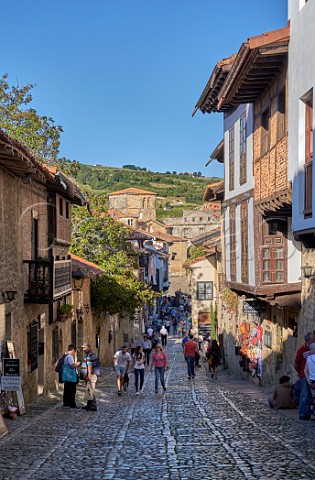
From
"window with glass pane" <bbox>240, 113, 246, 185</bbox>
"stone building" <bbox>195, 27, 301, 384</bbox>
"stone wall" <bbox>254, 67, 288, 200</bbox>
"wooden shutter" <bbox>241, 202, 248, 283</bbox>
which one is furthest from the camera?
"window with glass pane" <bbox>240, 113, 246, 185</bbox>

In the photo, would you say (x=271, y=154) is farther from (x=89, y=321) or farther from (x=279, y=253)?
(x=89, y=321)

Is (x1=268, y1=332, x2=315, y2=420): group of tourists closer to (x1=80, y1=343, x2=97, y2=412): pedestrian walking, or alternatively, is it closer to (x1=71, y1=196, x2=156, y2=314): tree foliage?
(x1=80, y1=343, x2=97, y2=412): pedestrian walking

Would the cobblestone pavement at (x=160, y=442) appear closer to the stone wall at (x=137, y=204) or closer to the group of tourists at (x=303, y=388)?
the group of tourists at (x=303, y=388)

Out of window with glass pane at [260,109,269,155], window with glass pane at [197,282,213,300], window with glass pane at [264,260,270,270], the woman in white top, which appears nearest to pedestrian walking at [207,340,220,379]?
window with glass pane at [264,260,270,270]

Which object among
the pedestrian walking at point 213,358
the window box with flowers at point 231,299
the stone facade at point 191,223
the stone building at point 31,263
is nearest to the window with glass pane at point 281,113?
the stone building at point 31,263

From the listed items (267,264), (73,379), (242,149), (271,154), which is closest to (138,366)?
(73,379)

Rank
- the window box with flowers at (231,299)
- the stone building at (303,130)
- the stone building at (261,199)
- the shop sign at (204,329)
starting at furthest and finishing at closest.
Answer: the shop sign at (204,329) → the window box with flowers at (231,299) → the stone building at (261,199) → the stone building at (303,130)

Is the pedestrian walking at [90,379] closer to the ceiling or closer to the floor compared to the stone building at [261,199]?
closer to the floor

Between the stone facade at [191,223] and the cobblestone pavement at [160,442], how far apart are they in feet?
478

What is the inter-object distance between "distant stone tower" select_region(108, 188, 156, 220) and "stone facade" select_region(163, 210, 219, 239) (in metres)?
4.49

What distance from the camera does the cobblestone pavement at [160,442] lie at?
29.9 ft

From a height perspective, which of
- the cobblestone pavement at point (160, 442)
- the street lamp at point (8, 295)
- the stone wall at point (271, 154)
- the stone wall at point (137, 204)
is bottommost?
the cobblestone pavement at point (160, 442)

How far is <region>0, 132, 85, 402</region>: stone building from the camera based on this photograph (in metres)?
16.2

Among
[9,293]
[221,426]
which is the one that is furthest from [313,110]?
[9,293]
